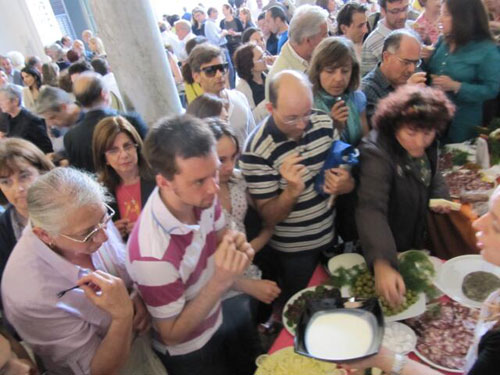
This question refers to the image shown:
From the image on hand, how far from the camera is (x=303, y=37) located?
2.97 meters

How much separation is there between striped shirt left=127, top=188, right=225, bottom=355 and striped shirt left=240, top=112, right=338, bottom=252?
0.51 metres

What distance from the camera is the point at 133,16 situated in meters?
2.84

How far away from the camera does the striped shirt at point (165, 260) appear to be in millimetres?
1277

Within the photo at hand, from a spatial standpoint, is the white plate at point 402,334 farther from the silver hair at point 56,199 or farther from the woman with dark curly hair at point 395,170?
the silver hair at point 56,199

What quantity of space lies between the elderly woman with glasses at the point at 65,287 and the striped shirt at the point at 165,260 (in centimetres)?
9

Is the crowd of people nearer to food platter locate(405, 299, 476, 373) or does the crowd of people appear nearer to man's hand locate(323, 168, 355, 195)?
man's hand locate(323, 168, 355, 195)

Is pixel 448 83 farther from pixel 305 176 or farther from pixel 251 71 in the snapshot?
pixel 251 71

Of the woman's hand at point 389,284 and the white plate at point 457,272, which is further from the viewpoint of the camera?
the white plate at point 457,272

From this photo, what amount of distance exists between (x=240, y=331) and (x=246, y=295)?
0.58ft

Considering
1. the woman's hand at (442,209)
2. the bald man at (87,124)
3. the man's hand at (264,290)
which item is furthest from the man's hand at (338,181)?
the bald man at (87,124)

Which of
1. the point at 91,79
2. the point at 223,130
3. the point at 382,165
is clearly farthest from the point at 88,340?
the point at 91,79

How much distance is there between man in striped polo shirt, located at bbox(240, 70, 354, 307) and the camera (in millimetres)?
1776

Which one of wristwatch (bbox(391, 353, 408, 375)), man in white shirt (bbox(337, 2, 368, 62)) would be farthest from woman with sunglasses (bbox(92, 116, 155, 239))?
man in white shirt (bbox(337, 2, 368, 62))

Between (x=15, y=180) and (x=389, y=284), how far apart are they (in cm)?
174
